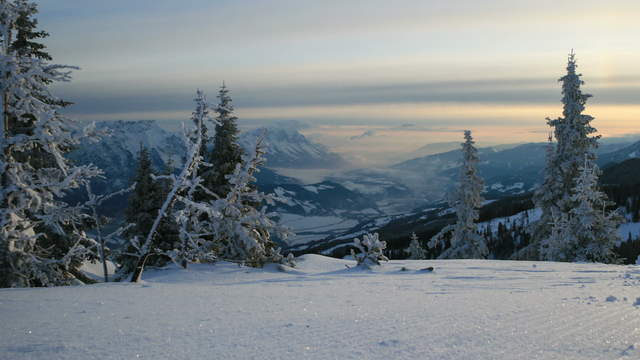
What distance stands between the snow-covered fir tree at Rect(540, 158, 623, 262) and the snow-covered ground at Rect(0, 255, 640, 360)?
18.8m

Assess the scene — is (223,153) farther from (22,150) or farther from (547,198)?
(547,198)

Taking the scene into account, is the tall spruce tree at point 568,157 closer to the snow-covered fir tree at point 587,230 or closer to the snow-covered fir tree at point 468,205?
the snow-covered fir tree at point 587,230

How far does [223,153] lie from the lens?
2739 centimetres

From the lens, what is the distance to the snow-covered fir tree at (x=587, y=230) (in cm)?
2997

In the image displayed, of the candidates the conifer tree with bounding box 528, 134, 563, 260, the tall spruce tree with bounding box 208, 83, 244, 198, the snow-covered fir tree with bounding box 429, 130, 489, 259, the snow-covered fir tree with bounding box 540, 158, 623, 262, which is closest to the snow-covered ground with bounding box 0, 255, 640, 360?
the tall spruce tree with bounding box 208, 83, 244, 198

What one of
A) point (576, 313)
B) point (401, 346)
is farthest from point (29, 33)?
point (576, 313)

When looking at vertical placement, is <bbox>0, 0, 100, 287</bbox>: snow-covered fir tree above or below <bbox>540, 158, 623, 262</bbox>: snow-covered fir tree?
above

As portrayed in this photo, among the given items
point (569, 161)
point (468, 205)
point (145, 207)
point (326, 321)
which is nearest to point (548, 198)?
point (569, 161)

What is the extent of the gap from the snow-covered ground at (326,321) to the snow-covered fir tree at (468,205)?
25.7 meters

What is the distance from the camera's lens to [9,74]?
11094 mm

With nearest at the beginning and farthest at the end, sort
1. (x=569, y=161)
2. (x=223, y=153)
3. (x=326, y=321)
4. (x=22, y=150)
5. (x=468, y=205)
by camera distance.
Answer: (x=326, y=321) < (x=22, y=150) < (x=223, y=153) < (x=569, y=161) < (x=468, y=205)

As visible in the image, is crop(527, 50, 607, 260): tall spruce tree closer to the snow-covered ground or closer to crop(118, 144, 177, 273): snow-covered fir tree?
the snow-covered ground

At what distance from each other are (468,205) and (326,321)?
3390 centimetres

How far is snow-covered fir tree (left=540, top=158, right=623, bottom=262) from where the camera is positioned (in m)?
30.0
